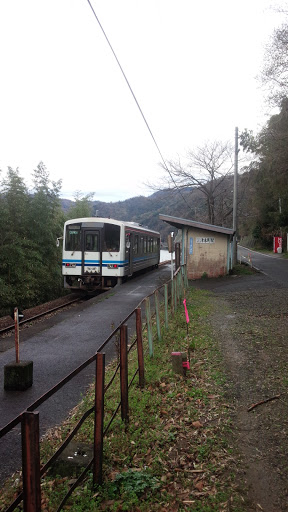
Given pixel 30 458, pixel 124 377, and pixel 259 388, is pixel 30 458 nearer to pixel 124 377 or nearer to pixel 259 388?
pixel 124 377

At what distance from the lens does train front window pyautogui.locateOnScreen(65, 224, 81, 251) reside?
15422mm

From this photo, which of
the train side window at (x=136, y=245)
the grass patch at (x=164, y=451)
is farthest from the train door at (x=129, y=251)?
the grass patch at (x=164, y=451)

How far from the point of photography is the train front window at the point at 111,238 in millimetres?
15422

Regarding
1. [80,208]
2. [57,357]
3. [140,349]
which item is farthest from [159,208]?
[140,349]

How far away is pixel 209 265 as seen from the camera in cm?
1850

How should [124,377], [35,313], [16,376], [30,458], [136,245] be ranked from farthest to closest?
1. [136,245]
2. [35,313]
3. [16,376]
4. [124,377]
5. [30,458]

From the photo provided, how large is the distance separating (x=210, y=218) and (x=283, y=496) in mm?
25954

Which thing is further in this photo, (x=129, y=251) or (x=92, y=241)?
(x=129, y=251)

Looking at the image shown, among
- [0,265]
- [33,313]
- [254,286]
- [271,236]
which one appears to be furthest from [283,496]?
[271,236]

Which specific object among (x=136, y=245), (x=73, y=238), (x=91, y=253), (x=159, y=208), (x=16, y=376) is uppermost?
(x=159, y=208)

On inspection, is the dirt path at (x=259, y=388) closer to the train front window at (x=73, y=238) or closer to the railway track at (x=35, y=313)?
the railway track at (x=35, y=313)

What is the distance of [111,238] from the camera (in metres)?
15.6

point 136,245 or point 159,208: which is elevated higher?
point 159,208

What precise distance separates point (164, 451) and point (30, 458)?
6.62 ft
